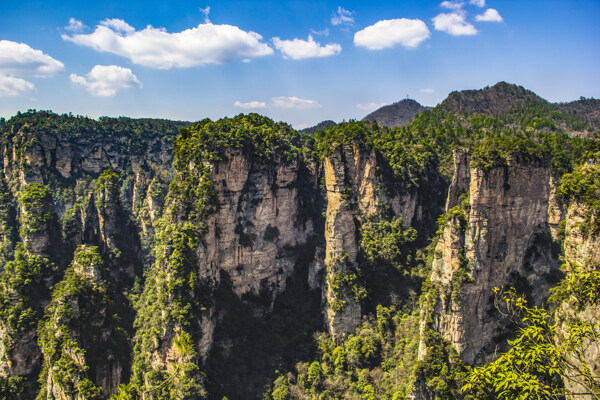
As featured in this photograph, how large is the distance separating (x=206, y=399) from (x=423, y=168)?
33395 mm

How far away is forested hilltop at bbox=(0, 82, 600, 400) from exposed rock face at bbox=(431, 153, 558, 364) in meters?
0.13

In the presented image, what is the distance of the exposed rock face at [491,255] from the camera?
29.1m

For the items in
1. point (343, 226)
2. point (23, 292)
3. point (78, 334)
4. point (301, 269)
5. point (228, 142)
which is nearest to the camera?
point (78, 334)

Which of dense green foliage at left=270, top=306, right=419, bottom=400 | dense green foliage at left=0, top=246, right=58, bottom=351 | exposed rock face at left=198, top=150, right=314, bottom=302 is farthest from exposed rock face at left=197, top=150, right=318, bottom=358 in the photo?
dense green foliage at left=0, top=246, right=58, bottom=351

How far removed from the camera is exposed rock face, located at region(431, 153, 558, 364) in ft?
95.5

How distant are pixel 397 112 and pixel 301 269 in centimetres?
8845

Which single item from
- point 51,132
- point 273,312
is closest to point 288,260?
point 273,312

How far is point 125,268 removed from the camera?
50.8 metres

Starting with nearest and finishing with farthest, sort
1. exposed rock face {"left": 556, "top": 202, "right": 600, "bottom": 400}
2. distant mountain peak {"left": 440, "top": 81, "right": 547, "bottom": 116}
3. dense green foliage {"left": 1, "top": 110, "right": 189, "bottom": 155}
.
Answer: exposed rock face {"left": 556, "top": 202, "right": 600, "bottom": 400}
dense green foliage {"left": 1, "top": 110, "right": 189, "bottom": 155}
distant mountain peak {"left": 440, "top": 81, "right": 547, "bottom": 116}

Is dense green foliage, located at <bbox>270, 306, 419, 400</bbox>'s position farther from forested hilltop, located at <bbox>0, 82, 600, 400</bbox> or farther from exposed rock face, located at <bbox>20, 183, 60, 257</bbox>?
exposed rock face, located at <bbox>20, 183, 60, 257</bbox>

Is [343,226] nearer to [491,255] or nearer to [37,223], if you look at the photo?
[491,255]

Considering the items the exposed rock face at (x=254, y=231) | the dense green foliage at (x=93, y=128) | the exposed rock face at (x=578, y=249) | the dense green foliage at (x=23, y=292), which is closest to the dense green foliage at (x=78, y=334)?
the dense green foliage at (x=23, y=292)

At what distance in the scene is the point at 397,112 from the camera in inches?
4660

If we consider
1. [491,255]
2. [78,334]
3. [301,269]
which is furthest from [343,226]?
[78,334]
